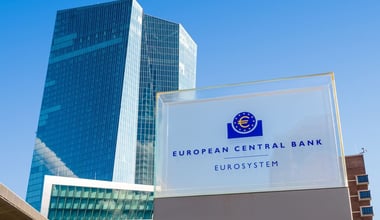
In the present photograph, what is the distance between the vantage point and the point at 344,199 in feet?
27.5

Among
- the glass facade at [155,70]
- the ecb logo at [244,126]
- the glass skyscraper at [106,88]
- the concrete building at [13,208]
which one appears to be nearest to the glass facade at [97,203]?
the glass skyscraper at [106,88]

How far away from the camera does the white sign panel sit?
8984mm

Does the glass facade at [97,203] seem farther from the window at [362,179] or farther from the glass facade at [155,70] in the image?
the glass facade at [155,70]

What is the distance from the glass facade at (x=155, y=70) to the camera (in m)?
128

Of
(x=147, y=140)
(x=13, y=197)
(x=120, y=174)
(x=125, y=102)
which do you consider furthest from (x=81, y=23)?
Answer: (x=13, y=197)

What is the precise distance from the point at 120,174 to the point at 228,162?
361 feet

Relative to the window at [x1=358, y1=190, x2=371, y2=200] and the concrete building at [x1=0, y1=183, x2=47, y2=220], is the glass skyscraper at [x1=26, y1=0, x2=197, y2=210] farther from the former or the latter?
the concrete building at [x1=0, y1=183, x2=47, y2=220]

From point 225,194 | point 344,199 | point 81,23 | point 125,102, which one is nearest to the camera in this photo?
point 344,199

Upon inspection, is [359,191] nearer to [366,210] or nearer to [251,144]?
[366,210]

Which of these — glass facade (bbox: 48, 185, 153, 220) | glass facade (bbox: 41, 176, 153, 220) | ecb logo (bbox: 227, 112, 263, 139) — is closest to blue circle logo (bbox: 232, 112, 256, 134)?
ecb logo (bbox: 227, 112, 263, 139)

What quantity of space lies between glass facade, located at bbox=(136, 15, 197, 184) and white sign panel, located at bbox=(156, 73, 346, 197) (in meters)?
116

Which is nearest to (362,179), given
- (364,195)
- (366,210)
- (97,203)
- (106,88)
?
(364,195)

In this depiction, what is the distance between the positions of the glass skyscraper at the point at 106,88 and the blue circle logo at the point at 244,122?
107 metres

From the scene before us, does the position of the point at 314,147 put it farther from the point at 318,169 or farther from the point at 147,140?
the point at 147,140
